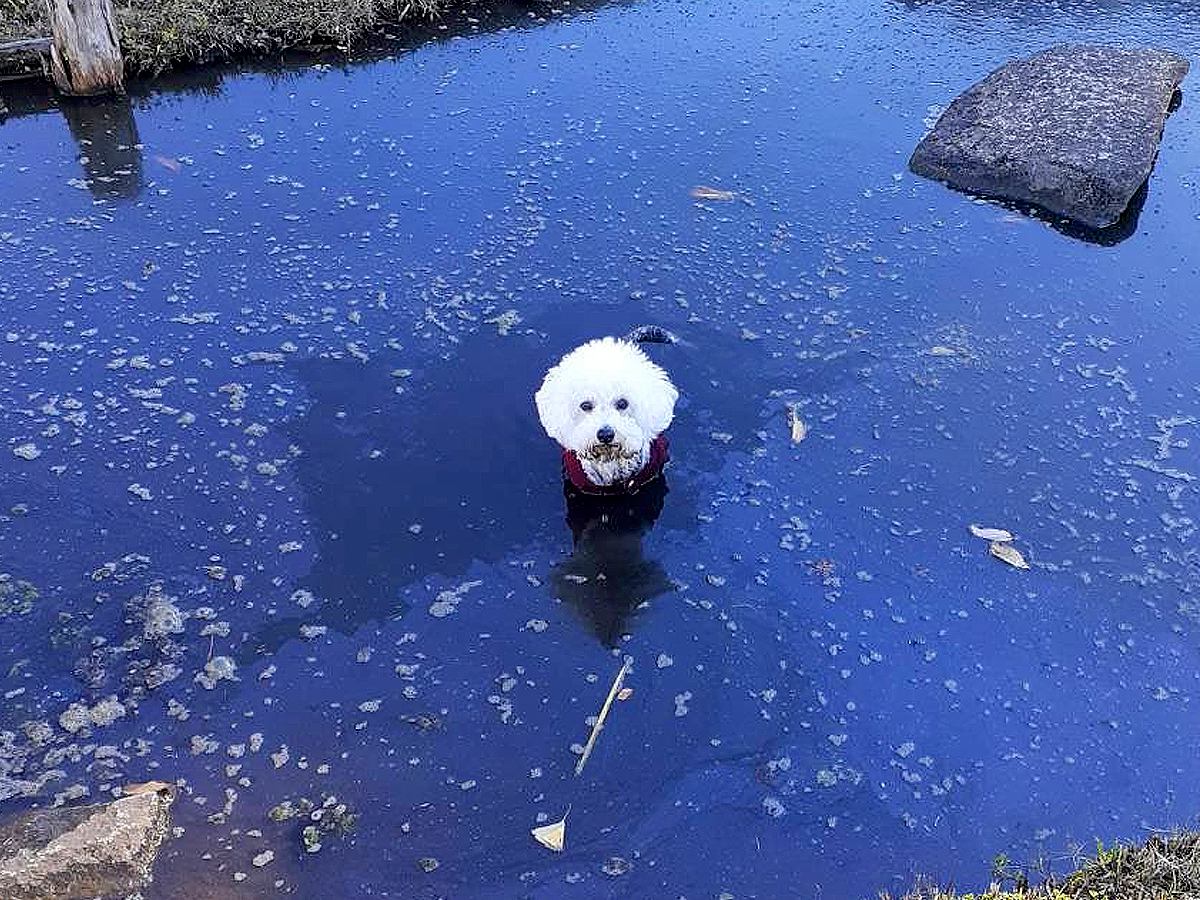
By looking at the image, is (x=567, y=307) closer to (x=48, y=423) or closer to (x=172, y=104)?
(x=48, y=423)

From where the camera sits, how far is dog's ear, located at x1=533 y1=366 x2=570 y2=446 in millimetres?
4023

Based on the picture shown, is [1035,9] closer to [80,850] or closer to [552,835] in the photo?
[552,835]

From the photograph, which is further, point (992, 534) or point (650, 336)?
point (650, 336)

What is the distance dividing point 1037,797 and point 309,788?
2318 millimetres

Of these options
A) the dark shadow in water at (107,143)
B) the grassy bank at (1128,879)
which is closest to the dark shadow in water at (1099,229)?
the grassy bank at (1128,879)

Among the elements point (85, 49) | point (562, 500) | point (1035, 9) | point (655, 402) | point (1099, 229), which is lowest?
point (562, 500)

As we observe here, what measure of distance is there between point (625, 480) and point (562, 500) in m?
0.33

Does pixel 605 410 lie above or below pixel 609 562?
above

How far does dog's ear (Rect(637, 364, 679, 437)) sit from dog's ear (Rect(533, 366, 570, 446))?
287 millimetres

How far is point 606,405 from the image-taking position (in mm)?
3982

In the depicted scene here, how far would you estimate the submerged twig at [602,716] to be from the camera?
3469mm

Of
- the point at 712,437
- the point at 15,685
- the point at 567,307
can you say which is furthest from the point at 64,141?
the point at 712,437

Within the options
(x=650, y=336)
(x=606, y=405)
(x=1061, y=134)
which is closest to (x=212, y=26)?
(x=650, y=336)

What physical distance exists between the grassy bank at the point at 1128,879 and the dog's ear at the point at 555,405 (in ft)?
6.43
